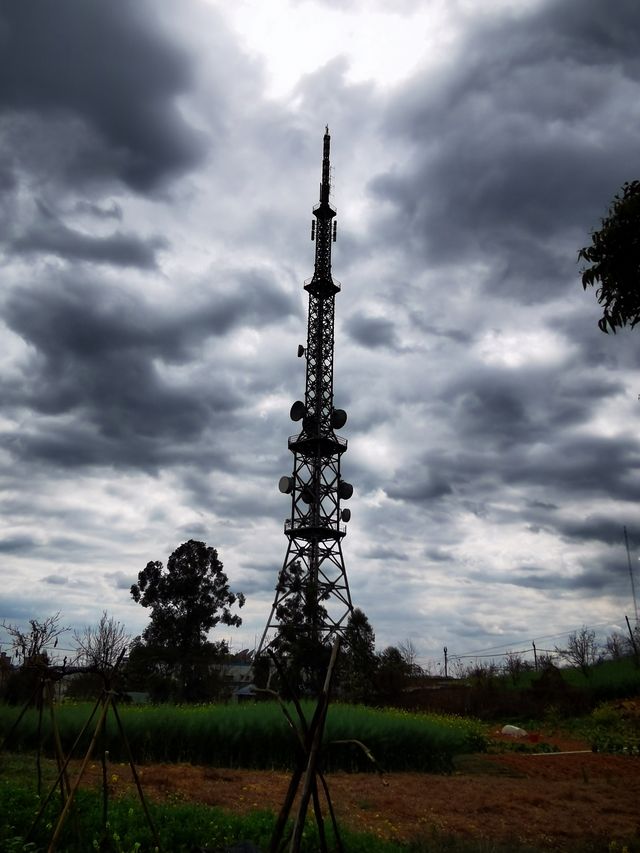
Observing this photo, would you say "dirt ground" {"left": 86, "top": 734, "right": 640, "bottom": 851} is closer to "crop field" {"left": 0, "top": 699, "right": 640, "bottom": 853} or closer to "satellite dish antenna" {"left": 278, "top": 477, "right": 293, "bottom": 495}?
"crop field" {"left": 0, "top": 699, "right": 640, "bottom": 853}

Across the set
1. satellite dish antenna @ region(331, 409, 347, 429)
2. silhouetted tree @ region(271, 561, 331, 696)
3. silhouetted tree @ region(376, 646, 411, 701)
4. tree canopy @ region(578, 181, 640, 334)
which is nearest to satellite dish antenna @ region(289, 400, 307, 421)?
satellite dish antenna @ region(331, 409, 347, 429)

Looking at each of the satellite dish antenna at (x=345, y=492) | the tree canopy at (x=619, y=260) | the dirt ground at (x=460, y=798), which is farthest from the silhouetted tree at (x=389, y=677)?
the tree canopy at (x=619, y=260)

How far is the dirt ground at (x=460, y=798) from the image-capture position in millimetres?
8352

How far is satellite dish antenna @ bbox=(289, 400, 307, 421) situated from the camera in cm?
3509

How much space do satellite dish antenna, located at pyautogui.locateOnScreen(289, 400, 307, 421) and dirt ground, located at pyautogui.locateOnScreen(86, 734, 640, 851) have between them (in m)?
22.9

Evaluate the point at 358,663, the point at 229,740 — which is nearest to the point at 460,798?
the point at 229,740

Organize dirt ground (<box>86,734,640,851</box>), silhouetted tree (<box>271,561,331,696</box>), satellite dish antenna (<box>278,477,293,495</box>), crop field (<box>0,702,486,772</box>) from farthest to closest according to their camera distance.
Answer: satellite dish antenna (<box>278,477,293,495</box>), silhouetted tree (<box>271,561,331,696</box>), crop field (<box>0,702,486,772</box>), dirt ground (<box>86,734,640,851</box>)

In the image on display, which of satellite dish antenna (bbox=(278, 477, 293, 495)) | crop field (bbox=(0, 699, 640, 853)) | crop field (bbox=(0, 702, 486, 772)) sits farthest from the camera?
satellite dish antenna (bbox=(278, 477, 293, 495))

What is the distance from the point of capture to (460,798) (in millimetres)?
10250

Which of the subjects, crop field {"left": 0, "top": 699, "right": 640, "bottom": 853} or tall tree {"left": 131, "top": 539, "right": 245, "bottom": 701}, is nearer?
crop field {"left": 0, "top": 699, "right": 640, "bottom": 853}

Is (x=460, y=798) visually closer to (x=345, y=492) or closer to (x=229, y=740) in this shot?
(x=229, y=740)

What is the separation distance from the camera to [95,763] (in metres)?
11.9

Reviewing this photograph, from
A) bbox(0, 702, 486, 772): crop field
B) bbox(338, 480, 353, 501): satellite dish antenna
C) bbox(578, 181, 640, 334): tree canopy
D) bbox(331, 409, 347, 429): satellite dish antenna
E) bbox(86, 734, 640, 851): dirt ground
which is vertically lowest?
bbox(86, 734, 640, 851): dirt ground

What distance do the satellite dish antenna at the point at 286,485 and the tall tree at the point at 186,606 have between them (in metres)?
6.95
